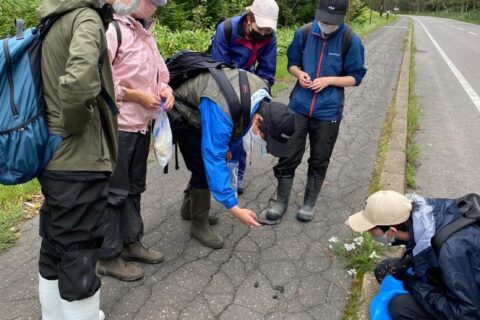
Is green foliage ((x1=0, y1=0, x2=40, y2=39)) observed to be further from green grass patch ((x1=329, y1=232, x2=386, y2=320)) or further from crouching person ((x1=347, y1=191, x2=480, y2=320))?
crouching person ((x1=347, y1=191, x2=480, y2=320))

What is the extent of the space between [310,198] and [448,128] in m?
4.03

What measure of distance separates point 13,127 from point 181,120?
1200 mm

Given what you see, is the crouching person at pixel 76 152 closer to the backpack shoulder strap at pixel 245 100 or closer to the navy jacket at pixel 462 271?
the backpack shoulder strap at pixel 245 100

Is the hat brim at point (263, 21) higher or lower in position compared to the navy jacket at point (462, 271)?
higher

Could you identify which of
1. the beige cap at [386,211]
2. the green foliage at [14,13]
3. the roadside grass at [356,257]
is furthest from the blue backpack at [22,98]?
the green foliage at [14,13]

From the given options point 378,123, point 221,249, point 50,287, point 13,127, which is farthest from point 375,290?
point 378,123

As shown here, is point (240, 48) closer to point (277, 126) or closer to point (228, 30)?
point (228, 30)

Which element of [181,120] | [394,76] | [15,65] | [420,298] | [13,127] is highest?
[15,65]

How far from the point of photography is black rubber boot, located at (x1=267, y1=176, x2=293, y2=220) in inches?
146

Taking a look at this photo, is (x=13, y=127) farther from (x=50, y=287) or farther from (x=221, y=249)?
(x=221, y=249)

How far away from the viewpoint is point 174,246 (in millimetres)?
3299

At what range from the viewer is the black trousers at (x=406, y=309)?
96.0 inches

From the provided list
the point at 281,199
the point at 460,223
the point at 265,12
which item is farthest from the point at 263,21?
the point at 460,223

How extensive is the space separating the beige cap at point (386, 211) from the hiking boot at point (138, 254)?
54.7 inches
